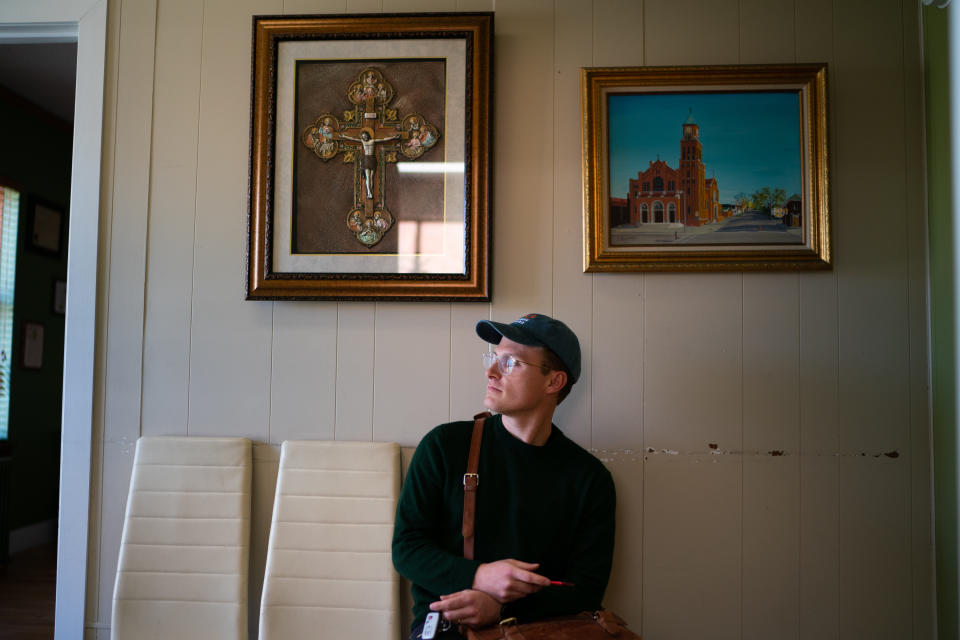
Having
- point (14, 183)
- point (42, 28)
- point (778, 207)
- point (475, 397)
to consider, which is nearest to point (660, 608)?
point (475, 397)

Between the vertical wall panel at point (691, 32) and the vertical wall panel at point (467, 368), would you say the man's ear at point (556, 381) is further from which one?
the vertical wall panel at point (691, 32)

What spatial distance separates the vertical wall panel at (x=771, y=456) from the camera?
2.12m

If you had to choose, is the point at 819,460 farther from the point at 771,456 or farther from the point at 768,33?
the point at 768,33

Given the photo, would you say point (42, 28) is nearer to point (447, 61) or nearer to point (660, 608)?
point (447, 61)

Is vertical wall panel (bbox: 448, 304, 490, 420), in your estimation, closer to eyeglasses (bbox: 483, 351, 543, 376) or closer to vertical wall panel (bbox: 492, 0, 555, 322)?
vertical wall panel (bbox: 492, 0, 555, 322)

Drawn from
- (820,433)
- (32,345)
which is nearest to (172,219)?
(820,433)

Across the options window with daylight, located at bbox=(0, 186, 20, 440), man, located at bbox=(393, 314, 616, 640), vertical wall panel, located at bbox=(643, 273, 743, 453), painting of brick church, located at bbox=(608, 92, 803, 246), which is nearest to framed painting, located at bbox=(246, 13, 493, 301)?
man, located at bbox=(393, 314, 616, 640)

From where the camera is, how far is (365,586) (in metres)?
2.05

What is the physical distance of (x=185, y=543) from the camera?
214cm

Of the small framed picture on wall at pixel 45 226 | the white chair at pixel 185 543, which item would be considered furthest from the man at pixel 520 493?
the small framed picture on wall at pixel 45 226

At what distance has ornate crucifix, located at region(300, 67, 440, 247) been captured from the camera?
2.23 meters

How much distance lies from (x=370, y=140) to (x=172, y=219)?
0.71m

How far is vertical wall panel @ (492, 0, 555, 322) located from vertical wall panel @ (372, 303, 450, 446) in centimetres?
21

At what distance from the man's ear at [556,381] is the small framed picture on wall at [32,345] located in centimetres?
415
